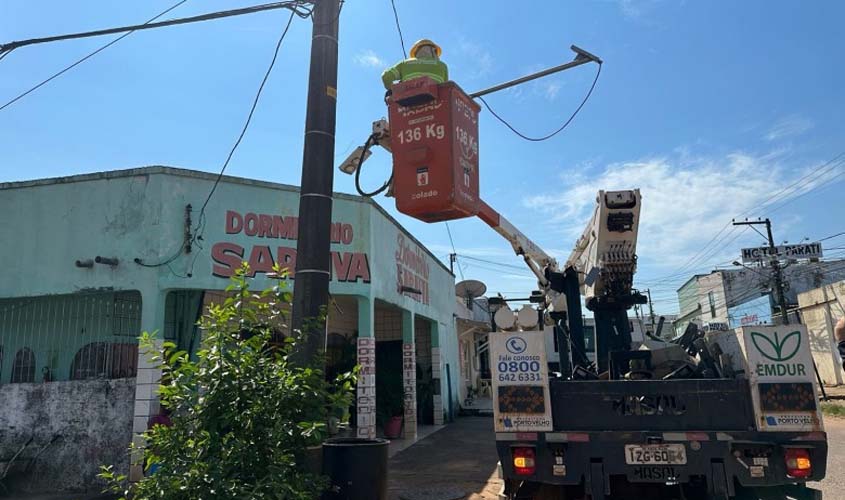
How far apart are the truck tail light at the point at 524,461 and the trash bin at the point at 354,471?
1.18m

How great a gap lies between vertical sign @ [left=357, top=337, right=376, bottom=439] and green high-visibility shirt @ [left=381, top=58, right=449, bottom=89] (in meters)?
6.67

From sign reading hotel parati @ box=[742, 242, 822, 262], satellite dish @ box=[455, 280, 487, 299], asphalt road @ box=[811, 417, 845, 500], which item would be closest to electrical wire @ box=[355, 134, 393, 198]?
asphalt road @ box=[811, 417, 845, 500]

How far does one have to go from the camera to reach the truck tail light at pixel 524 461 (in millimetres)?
5000

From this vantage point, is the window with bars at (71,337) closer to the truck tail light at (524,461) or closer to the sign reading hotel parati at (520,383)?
the sign reading hotel parati at (520,383)

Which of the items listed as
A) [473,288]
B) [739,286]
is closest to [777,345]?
[473,288]

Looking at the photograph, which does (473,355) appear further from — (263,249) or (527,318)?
(527,318)

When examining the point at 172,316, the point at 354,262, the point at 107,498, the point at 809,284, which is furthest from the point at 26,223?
the point at 809,284

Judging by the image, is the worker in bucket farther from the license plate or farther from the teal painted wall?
the teal painted wall

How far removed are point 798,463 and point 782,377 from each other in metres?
0.68

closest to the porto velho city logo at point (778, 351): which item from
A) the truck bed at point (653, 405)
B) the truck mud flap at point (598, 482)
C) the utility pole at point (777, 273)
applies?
the truck bed at point (653, 405)

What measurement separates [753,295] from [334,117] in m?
49.8

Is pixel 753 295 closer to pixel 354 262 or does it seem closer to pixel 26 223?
pixel 354 262

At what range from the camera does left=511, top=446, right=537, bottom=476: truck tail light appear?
500 cm

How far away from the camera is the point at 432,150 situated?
235 inches
